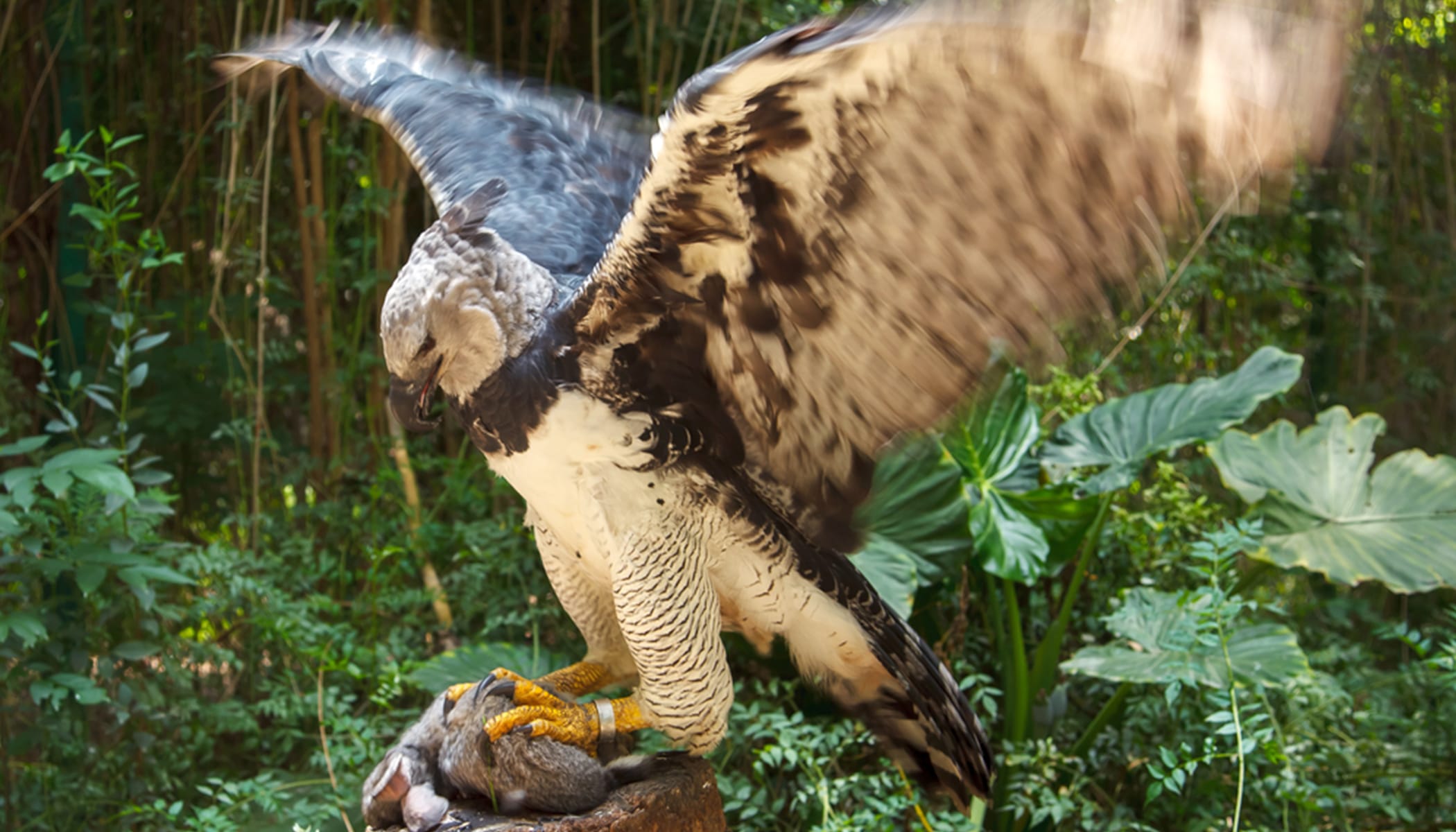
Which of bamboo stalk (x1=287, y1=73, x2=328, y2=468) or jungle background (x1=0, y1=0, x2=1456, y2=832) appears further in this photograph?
bamboo stalk (x1=287, y1=73, x2=328, y2=468)

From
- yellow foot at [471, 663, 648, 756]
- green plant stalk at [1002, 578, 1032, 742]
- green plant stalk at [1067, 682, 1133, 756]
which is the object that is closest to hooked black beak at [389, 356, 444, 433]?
yellow foot at [471, 663, 648, 756]

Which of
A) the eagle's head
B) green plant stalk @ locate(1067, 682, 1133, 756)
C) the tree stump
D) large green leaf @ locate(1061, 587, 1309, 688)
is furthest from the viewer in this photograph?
green plant stalk @ locate(1067, 682, 1133, 756)

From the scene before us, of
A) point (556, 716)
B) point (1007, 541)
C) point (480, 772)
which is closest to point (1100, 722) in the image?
point (1007, 541)

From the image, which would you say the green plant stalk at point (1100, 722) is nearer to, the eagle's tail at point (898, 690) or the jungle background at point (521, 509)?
the jungle background at point (521, 509)

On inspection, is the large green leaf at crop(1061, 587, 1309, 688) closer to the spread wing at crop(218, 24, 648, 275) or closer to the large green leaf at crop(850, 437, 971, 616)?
the large green leaf at crop(850, 437, 971, 616)

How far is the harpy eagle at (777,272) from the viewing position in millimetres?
1057

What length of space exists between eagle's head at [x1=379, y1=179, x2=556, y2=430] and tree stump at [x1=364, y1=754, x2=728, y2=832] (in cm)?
65

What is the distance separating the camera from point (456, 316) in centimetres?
160

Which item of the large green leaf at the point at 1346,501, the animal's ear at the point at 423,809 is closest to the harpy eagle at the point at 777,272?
the animal's ear at the point at 423,809

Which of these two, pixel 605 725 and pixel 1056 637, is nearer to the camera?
pixel 605 725

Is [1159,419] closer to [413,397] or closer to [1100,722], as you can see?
[1100,722]

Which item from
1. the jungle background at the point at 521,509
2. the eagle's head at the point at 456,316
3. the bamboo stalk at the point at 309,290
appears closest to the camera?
the eagle's head at the point at 456,316

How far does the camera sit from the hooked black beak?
1617 mm

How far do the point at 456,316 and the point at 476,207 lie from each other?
28 centimetres
